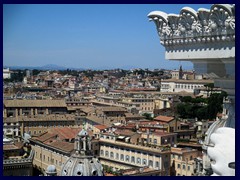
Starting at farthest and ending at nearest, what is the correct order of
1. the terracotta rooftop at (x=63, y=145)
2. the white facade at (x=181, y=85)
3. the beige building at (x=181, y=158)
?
the white facade at (x=181, y=85), the terracotta rooftop at (x=63, y=145), the beige building at (x=181, y=158)

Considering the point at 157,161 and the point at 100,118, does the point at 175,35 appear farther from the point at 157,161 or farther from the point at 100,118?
the point at 100,118

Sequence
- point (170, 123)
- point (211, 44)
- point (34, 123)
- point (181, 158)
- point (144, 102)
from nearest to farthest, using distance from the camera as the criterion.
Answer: point (211, 44), point (181, 158), point (170, 123), point (34, 123), point (144, 102)

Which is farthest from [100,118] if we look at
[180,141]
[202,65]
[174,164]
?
[202,65]

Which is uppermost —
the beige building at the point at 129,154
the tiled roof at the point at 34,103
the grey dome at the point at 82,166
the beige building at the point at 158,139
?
the tiled roof at the point at 34,103

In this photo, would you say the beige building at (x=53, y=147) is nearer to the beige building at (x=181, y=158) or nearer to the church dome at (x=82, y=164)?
the beige building at (x=181, y=158)

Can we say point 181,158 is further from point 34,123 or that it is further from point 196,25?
point 196,25

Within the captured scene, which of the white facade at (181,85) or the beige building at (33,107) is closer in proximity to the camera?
the beige building at (33,107)

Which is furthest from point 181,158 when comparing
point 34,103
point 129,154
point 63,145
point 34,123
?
point 34,103

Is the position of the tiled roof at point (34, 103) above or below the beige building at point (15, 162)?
above

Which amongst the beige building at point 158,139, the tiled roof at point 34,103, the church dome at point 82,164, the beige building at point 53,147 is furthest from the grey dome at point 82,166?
the tiled roof at point 34,103

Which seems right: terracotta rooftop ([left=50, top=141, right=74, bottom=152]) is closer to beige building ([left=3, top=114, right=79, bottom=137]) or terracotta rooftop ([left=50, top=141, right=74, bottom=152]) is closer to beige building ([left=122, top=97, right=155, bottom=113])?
beige building ([left=3, top=114, right=79, bottom=137])
